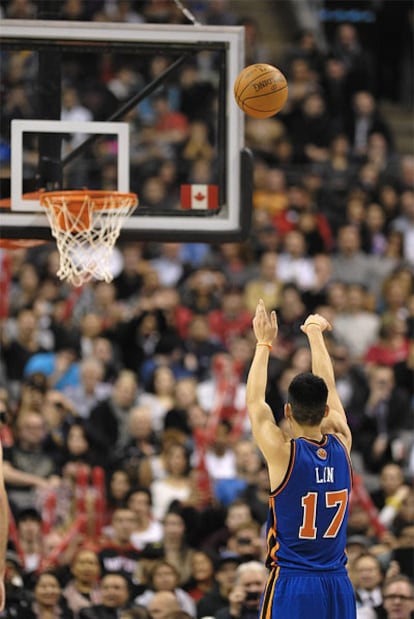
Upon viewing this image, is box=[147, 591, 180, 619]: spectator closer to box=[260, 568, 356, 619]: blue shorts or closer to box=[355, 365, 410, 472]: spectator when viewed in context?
box=[260, 568, 356, 619]: blue shorts

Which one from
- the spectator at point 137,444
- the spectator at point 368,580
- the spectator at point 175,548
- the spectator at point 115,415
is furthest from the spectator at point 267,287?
the spectator at point 368,580

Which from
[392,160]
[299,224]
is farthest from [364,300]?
[392,160]

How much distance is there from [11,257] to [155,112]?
3836 millimetres

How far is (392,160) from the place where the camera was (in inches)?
715

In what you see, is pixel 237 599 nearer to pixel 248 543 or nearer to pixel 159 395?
→ pixel 248 543

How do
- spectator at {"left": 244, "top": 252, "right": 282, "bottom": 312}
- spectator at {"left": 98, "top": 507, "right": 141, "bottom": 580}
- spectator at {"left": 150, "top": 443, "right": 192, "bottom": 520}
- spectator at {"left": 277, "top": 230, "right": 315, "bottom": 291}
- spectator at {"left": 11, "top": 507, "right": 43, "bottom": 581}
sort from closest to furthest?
1. spectator at {"left": 98, "top": 507, "right": 141, "bottom": 580}
2. spectator at {"left": 11, "top": 507, "right": 43, "bottom": 581}
3. spectator at {"left": 150, "top": 443, "right": 192, "bottom": 520}
4. spectator at {"left": 244, "top": 252, "right": 282, "bottom": 312}
5. spectator at {"left": 277, "top": 230, "right": 315, "bottom": 291}

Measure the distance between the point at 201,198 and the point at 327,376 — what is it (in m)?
2.21

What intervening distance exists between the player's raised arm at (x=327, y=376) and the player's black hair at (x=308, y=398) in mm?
323

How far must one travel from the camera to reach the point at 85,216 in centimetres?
889

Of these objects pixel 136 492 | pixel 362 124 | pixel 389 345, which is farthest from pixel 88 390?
pixel 362 124

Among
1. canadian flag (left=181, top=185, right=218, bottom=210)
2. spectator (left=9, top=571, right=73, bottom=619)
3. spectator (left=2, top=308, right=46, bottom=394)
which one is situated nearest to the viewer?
canadian flag (left=181, top=185, right=218, bottom=210)

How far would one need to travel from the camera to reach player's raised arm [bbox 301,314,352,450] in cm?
736

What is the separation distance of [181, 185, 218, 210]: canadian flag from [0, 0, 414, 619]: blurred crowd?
2.50 m

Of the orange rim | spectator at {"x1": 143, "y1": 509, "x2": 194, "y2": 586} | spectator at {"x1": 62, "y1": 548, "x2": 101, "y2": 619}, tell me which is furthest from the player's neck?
spectator at {"x1": 143, "y1": 509, "x2": 194, "y2": 586}
